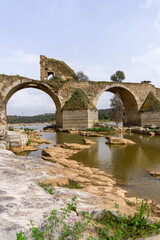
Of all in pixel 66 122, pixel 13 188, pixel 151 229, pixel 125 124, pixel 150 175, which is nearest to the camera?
pixel 151 229

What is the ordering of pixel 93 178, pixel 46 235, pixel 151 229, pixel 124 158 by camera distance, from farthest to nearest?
pixel 124 158 < pixel 93 178 < pixel 151 229 < pixel 46 235

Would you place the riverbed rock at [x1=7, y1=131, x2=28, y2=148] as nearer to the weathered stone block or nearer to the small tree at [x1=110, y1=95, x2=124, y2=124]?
the weathered stone block

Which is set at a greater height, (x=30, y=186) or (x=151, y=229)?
(x=30, y=186)

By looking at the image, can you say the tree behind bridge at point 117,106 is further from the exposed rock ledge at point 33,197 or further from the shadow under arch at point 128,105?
the exposed rock ledge at point 33,197

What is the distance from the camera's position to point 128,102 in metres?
24.1

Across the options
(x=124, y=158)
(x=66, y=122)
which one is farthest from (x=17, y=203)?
(x=66, y=122)

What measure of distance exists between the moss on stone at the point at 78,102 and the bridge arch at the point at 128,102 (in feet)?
6.39

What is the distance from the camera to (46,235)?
1.32 m

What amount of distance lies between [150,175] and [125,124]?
72.9 feet

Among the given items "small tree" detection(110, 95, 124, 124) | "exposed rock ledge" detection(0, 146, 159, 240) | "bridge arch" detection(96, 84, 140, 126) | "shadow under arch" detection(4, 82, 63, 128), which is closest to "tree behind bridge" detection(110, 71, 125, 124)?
"small tree" detection(110, 95, 124, 124)

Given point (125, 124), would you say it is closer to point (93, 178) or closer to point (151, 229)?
point (93, 178)

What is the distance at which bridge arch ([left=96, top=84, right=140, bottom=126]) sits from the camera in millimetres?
21848

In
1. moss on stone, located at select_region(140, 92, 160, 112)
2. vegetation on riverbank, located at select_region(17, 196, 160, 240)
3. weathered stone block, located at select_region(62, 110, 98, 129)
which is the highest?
moss on stone, located at select_region(140, 92, 160, 112)

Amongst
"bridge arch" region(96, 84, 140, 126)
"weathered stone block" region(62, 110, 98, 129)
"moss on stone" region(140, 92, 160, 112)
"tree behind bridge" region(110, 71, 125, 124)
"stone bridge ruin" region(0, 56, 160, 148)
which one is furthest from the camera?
"tree behind bridge" region(110, 71, 125, 124)
